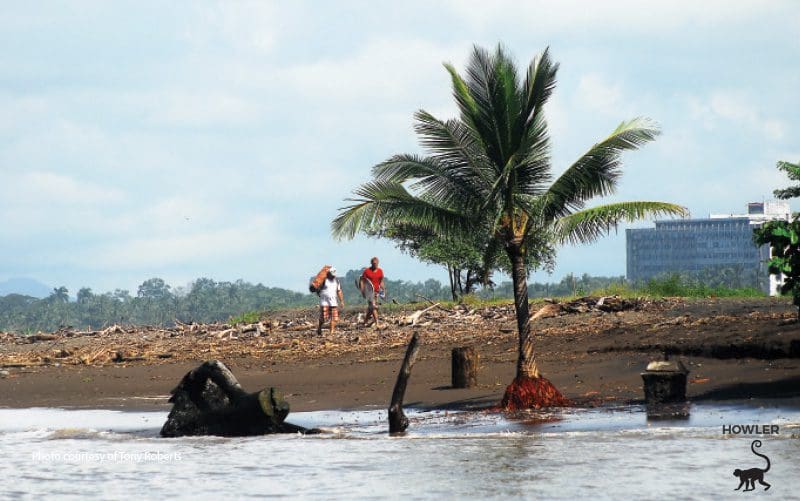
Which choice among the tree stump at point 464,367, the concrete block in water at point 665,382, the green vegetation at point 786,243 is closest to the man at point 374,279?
the tree stump at point 464,367

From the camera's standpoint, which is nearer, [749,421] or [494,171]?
[749,421]

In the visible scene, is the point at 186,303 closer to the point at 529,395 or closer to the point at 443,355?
the point at 443,355

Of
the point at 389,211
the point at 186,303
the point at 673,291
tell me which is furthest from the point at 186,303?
the point at 389,211

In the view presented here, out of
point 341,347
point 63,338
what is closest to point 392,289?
point 63,338

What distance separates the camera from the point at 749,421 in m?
18.5

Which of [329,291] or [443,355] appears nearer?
[443,355]

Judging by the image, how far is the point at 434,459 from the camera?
17.2 m

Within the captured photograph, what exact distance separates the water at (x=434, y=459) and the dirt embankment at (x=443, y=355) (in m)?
2.43

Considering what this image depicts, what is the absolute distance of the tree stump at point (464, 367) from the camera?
23.3m

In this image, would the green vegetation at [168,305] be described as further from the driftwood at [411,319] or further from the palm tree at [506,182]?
the palm tree at [506,182]

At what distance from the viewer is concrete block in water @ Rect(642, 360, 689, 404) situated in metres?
19.8

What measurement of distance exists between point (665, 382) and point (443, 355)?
8.98 meters

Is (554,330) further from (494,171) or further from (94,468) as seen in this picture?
(94,468)

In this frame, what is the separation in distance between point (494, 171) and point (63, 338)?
22.5 meters
